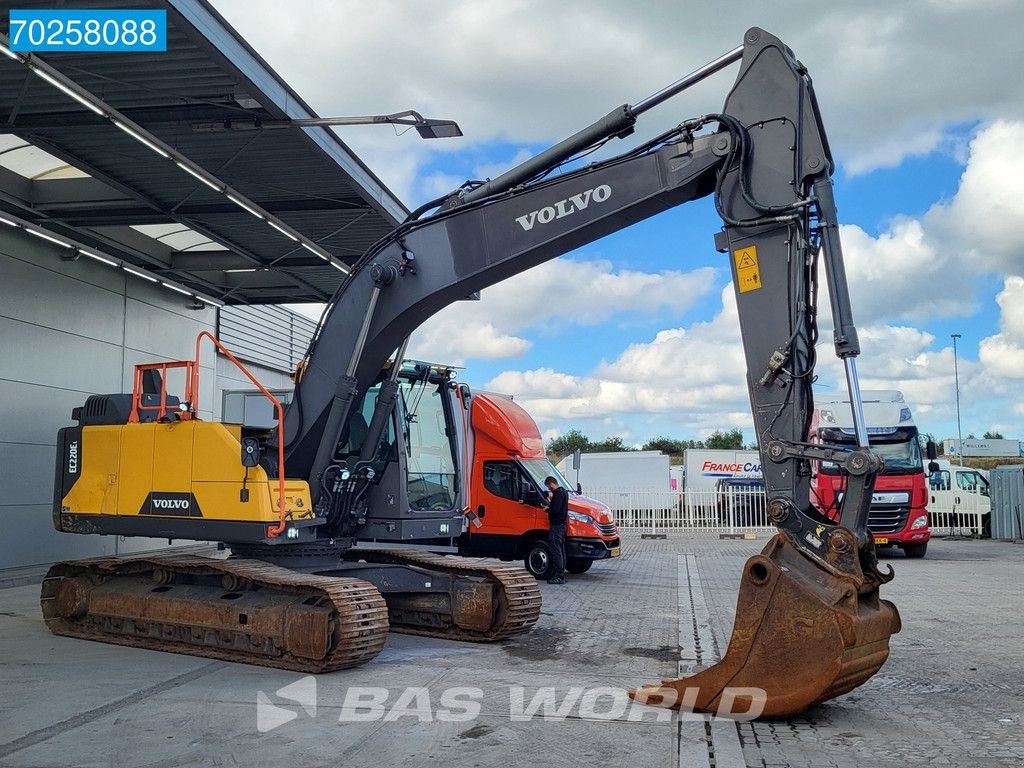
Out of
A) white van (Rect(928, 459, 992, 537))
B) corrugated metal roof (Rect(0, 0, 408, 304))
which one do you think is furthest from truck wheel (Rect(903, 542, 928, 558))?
corrugated metal roof (Rect(0, 0, 408, 304))

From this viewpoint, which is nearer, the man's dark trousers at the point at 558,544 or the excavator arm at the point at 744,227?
the excavator arm at the point at 744,227

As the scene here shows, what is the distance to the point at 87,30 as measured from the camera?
31.9 ft

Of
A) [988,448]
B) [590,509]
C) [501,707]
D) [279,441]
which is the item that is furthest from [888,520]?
[988,448]

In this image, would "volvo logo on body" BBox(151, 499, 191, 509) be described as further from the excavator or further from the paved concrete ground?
the paved concrete ground

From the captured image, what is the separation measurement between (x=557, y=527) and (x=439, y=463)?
4653mm

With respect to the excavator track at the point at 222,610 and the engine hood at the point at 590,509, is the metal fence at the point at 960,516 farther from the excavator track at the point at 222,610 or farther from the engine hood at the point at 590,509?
the excavator track at the point at 222,610

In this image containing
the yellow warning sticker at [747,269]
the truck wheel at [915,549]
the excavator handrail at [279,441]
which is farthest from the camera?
the truck wheel at [915,549]

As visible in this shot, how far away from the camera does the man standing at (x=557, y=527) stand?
48.0 ft

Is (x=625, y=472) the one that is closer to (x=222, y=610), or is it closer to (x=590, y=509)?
(x=590, y=509)

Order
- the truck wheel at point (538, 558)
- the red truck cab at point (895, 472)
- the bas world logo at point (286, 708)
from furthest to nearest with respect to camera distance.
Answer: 1. the red truck cab at point (895, 472)
2. the truck wheel at point (538, 558)
3. the bas world logo at point (286, 708)

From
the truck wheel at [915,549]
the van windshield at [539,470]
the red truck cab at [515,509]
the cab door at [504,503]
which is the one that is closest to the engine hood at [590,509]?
the red truck cab at [515,509]

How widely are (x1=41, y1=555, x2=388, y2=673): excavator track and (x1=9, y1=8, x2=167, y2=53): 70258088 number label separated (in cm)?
525

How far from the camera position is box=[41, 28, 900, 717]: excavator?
20.7ft

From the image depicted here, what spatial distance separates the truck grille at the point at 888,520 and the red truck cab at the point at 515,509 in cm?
652
